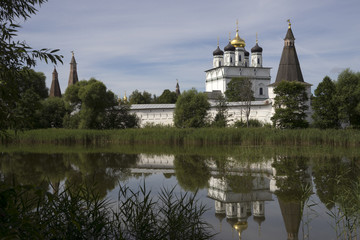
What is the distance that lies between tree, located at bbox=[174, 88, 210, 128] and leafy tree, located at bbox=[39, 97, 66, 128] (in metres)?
8.94

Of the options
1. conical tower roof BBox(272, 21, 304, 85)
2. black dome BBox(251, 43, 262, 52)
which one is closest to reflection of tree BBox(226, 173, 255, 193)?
conical tower roof BBox(272, 21, 304, 85)

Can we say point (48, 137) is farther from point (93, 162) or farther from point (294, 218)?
point (294, 218)

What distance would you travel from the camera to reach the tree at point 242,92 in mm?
31312

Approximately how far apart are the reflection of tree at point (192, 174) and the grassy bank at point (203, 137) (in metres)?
7.13

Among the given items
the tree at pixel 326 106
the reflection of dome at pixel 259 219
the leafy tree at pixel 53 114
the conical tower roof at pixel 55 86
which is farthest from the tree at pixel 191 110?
the conical tower roof at pixel 55 86

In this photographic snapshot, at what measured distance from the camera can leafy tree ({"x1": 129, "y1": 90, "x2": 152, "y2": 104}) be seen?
50125 mm

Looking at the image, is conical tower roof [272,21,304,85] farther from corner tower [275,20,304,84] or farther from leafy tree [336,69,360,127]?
leafy tree [336,69,360,127]

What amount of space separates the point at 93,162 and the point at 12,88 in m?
9.58

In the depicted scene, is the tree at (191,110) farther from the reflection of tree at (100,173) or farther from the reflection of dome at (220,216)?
the reflection of dome at (220,216)

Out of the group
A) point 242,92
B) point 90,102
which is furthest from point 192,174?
point 242,92

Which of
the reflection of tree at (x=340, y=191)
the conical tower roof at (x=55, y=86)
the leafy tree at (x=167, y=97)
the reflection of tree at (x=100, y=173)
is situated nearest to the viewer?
the reflection of tree at (x=340, y=191)

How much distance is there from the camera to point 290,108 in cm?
2375

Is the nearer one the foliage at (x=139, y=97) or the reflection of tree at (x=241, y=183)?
the reflection of tree at (x=241, y=183)

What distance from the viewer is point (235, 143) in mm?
20094
